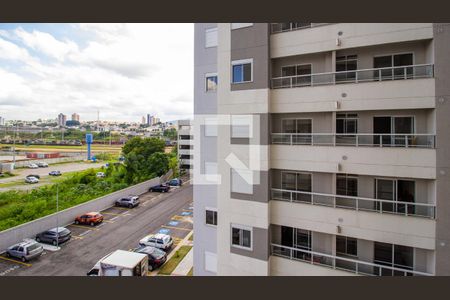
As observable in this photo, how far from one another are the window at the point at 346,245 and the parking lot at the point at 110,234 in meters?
10.8

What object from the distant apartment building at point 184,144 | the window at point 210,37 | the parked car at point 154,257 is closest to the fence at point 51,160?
the distant apartment building at point 184,144

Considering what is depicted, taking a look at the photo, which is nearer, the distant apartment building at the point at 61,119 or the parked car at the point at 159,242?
the parked car at the point at 159,242

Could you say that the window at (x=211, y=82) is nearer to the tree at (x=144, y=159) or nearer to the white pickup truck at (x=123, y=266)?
the white pickup truck at (x=123, y=266)

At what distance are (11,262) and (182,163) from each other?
97.8 feet

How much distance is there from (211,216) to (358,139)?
568 cm

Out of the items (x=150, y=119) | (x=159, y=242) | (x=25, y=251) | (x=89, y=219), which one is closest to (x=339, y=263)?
(x=159, y=242)

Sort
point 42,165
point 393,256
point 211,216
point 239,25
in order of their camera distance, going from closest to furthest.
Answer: point 393,256 → point 239,25 → point 211,216 → point 42,165

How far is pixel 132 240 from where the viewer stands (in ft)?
51.0

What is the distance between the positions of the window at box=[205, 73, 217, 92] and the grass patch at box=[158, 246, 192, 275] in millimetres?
9370

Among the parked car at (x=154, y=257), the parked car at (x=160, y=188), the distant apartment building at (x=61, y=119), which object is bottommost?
the parked car at (x=154, y=257)

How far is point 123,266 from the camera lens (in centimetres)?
1073

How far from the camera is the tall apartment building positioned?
6105 mm

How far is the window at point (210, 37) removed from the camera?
882 centimetres

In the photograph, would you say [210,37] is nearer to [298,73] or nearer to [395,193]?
[298,73]
